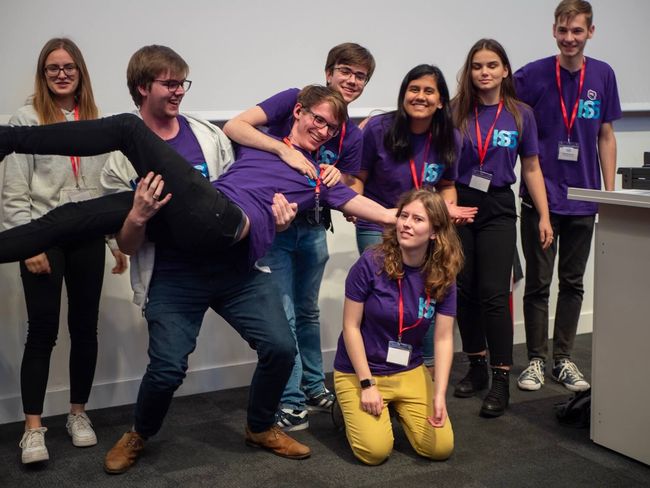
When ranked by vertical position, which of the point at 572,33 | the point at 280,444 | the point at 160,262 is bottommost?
the point at 280,444

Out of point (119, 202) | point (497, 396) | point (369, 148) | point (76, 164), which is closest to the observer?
point (119, 202)

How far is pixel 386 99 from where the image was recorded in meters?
3.99

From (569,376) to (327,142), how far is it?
1.58 m

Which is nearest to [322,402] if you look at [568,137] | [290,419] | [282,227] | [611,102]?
[290,419]

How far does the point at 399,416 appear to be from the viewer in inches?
115

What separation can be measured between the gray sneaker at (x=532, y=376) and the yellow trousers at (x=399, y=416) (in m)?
0.81

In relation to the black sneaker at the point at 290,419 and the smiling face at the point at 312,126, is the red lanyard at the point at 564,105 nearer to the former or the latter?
the smiling face at the point at 312,126

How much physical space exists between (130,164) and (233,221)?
443mm

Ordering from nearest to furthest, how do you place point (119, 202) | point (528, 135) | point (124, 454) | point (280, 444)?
1. point (119, 202)
2. point (124, 454)
3. point (280, 444)
4. point (528, 135)

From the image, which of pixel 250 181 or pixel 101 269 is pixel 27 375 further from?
pixel 250 181

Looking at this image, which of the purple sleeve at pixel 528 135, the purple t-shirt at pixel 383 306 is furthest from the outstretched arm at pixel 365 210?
the purple sleeve at pixel 528 135

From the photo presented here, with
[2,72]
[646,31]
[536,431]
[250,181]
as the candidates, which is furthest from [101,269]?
[646,31]

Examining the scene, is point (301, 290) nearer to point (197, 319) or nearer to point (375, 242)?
point (375, 242)

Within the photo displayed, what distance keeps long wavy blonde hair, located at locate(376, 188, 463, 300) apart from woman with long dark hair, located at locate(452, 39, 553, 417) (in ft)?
1.76
